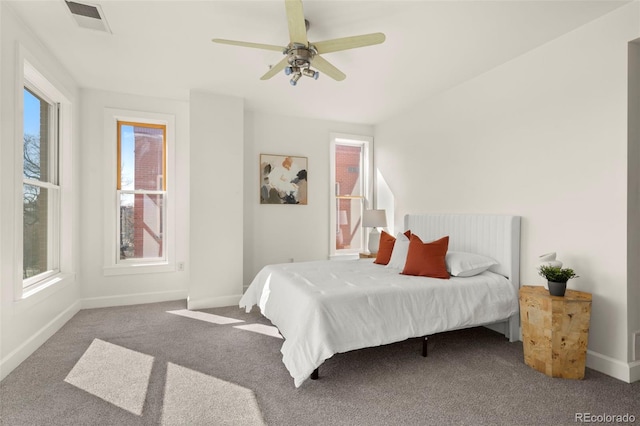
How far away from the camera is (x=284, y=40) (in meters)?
2.83

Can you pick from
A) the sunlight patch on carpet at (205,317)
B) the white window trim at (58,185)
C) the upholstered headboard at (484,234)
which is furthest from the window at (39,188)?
the upholstered headboard at (484,234)

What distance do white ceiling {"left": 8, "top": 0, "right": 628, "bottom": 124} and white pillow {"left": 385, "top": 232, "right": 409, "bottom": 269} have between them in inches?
69.8

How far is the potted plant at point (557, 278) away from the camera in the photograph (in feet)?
8.04

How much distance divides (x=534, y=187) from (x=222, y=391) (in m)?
3.06

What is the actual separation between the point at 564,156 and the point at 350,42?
2.03m

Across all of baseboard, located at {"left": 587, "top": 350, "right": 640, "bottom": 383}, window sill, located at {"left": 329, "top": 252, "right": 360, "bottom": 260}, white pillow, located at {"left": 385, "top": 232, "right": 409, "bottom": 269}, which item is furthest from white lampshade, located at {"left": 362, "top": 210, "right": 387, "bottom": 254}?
baseboard, located at {"left": 587, "top": 350, "right": 640, "bottom": 383}

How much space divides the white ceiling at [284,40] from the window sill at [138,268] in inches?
86.7

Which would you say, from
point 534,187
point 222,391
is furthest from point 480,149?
point 222,391

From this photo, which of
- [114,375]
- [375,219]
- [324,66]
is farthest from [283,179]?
[114,375]

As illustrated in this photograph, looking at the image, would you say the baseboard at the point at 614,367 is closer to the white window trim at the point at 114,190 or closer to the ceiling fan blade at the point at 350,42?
the ceiling fan blade at the point at 350,42

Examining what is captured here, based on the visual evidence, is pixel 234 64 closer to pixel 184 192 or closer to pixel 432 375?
pixel 184 192

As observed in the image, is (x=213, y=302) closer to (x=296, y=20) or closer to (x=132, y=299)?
(x=132, y=299)

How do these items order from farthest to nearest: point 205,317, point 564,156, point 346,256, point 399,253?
point 346,256 < point 205,317 < point 399,253 < point 564,156

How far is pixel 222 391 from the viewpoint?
2.23 metres
